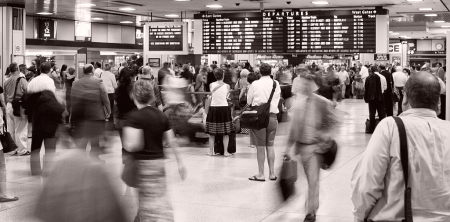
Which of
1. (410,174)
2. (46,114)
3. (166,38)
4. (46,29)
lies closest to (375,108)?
(166,38)

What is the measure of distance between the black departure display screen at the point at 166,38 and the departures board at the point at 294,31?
101cm

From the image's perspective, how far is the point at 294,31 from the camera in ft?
55.0

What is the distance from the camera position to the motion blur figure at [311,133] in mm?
5770

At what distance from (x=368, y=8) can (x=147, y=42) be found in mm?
7171

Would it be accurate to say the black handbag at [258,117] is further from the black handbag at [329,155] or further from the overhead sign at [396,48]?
the overhead sign at [396,48]

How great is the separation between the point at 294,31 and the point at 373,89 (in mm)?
3836

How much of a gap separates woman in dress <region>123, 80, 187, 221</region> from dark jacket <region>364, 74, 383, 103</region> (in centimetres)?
994

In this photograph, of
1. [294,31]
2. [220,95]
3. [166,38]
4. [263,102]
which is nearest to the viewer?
[263,102]

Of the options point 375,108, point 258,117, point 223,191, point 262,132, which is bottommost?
point 223,191

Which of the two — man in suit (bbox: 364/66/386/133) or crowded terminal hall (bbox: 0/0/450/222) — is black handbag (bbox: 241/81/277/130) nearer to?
crowded terminal hall (bbox: 0/0/450/222)

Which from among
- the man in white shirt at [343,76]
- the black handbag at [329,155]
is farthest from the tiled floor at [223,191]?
the man in white shirt at [343,76]

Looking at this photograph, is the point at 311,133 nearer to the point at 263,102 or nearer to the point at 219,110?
the point at 263,102

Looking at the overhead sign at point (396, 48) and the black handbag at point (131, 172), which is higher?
the overhead sign at point (396, 48)

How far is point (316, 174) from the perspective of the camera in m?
5.78
